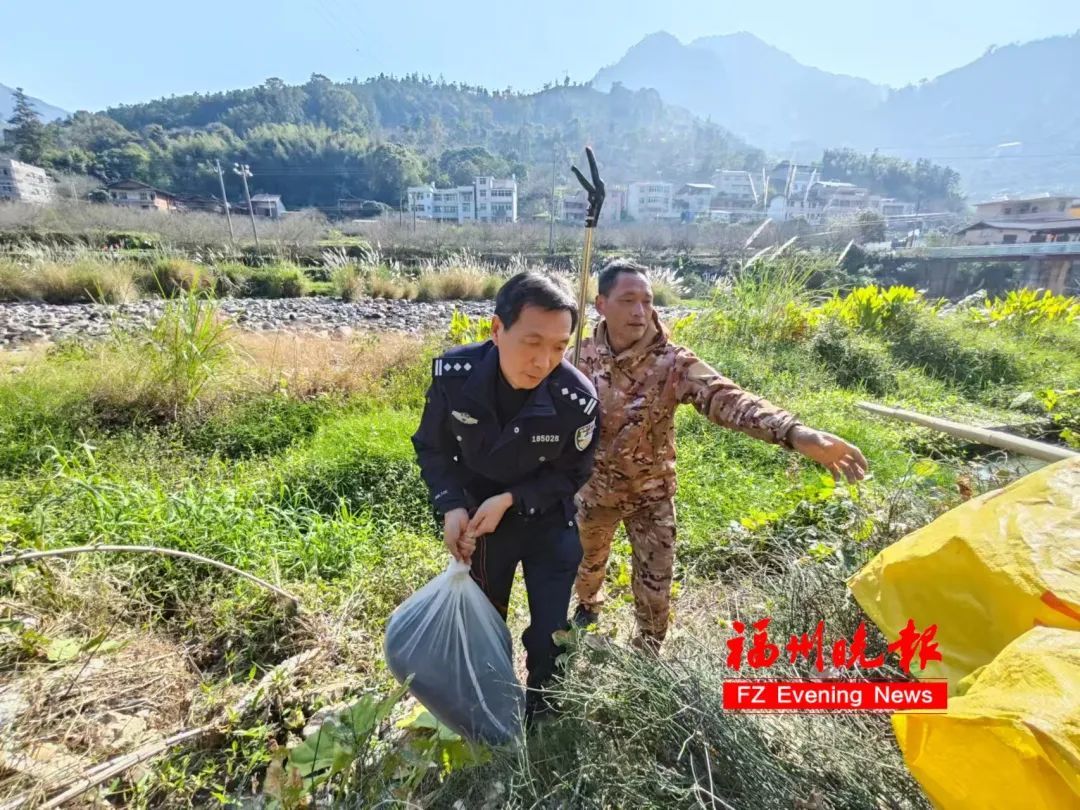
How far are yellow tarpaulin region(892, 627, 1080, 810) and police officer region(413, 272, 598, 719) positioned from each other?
94cm

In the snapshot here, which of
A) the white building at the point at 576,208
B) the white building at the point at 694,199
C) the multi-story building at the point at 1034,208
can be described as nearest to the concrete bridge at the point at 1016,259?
the multi-story building at the point at 1034,208

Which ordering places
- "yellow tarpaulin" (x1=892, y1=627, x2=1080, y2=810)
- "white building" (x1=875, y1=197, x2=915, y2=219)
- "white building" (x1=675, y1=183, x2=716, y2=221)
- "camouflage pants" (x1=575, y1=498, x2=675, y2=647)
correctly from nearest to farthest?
1. "yellow tarpaulin" (x1=892, y1=627, x2=1080, y2=810)
2. "camouflage pants" (x1=575, y1=498, x2=675, y2=647)
3. "white building" (x1=875, y1=197, x2=915, y2=219)
4. "white building" (x1=675, y1=183, x2=716, y2=221)

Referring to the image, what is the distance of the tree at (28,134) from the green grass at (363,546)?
5607cm

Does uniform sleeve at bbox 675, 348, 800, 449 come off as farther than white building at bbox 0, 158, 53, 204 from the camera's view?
No

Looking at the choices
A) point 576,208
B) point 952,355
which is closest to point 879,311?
point 952,355

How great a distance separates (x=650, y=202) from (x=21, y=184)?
6829 centimetres

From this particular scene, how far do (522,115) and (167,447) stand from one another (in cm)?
17109

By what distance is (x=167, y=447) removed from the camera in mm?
3961

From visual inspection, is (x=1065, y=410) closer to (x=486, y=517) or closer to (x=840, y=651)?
(x=840, y=651)

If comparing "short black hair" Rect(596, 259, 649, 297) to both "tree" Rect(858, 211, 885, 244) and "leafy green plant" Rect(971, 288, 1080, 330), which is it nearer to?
"leafy green plant" Rect(971, 288, 1080, 330)

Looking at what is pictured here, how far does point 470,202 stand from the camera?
210ft

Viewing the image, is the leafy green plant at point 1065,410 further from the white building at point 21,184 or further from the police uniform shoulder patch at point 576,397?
the white building at point 21,184

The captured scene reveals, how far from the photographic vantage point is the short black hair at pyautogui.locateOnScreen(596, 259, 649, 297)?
69.8 inches

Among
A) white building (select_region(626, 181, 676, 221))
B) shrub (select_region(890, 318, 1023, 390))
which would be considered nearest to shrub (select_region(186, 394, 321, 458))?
shrub (select_region(890, 318, 1023, 390))
